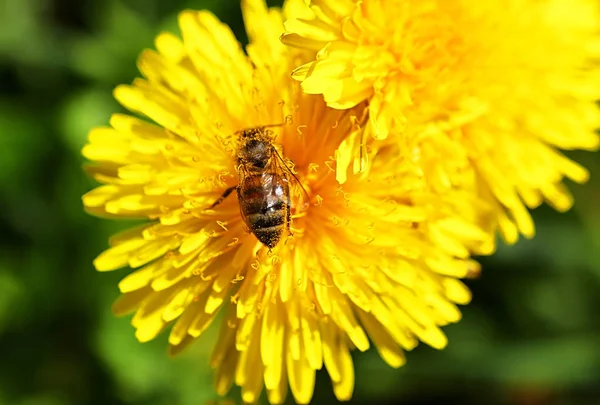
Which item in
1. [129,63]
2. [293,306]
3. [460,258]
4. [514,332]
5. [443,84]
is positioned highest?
[129,63]

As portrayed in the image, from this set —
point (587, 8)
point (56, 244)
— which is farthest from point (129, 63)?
point (587, 8)

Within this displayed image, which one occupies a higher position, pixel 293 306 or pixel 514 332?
pixel 293 306

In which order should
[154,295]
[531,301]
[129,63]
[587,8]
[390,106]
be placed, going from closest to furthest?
[390,106], [154,295], [587,8], [129,63], [531,301]

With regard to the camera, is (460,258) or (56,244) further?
(56,244)

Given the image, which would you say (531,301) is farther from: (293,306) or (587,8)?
(293,306)

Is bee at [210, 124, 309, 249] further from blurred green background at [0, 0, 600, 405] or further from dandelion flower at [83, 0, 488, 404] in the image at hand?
blurred green background at [0, 0, 600, 405]

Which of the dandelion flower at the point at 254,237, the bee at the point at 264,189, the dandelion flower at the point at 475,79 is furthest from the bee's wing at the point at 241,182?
the dandelion flower at the point at 475,79

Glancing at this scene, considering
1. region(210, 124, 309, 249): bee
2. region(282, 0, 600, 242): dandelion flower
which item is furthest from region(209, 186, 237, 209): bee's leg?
region(282, 0, 600, 242): dandelion flower

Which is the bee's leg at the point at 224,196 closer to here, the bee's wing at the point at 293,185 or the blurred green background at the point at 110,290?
the bee's wing at the point at 293,185
